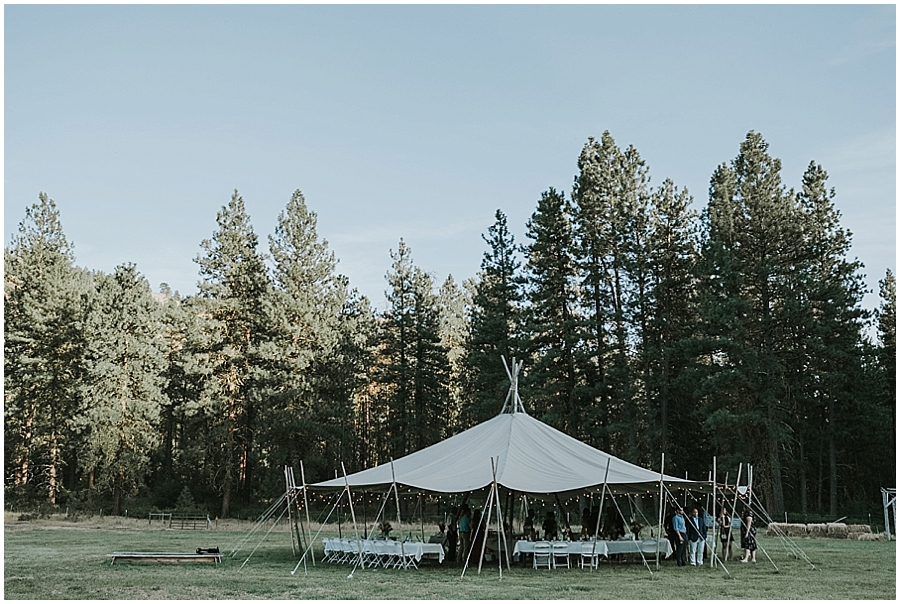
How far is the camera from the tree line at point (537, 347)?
28828mm

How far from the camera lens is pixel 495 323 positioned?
3303 cm

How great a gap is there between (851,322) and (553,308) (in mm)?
10374

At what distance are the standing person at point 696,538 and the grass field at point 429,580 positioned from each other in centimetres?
39

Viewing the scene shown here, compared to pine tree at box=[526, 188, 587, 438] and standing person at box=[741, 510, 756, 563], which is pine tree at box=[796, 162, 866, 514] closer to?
pine tree at box=[526, 188, 587, 438]

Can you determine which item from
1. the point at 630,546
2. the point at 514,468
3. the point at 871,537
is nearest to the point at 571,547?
the point at 630,546

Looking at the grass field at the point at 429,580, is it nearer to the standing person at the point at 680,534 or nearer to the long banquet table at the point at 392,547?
the long banquet table at the point at 392,547

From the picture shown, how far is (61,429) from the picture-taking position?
1437 inches

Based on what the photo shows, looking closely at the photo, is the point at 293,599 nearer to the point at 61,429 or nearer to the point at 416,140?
the point at 416,140

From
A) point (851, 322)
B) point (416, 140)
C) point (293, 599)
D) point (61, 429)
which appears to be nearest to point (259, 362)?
point (61, 429)

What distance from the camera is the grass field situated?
10.3m

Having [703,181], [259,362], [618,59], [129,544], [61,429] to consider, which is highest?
[703,181]

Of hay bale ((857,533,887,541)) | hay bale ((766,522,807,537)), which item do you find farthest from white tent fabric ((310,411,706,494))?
hay bale ((766,522,807,537))

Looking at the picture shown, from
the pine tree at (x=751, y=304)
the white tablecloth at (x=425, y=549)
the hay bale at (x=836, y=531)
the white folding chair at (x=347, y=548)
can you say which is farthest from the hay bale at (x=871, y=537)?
the white folding chair at (x=347, y=548)

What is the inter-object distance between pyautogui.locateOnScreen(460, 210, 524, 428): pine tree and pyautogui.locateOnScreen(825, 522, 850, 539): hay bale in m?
12.4
